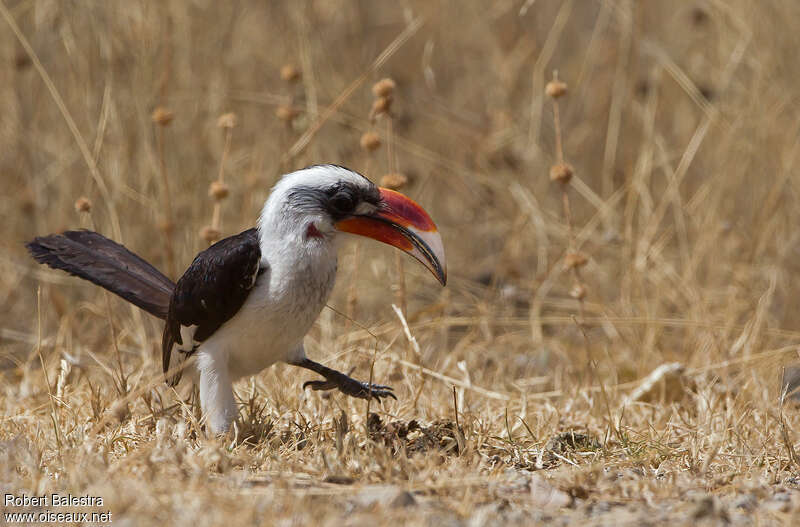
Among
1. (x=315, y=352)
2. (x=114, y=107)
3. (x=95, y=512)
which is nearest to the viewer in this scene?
(x=95, y=512)

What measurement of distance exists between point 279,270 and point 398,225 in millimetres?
Answer: 416

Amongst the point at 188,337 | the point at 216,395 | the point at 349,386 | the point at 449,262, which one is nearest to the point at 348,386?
the point at 349,386

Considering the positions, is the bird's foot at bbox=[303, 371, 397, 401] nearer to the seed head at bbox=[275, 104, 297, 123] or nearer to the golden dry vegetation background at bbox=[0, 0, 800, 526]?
the golden dry vegetation background at bbox=[0, 0, 800, 526]

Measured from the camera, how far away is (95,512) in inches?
94.0

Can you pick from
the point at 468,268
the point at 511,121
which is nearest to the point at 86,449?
the point at 468,268

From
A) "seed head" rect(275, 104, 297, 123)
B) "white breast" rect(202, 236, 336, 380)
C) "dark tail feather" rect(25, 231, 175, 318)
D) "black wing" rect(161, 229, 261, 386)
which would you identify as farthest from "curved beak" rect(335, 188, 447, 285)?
"seed head" rect(275, 104, 297, 123)

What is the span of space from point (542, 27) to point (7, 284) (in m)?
4.39

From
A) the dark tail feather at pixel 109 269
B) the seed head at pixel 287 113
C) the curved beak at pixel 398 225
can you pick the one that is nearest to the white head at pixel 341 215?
the curved beak at pixel 398 225

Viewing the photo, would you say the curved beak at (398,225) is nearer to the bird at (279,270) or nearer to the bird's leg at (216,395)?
the bird at (279,270)

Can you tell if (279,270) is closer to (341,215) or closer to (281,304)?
(281,304)

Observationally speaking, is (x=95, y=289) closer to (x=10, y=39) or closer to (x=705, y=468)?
(x=10, y=39)

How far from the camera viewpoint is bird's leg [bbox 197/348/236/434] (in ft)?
10.5

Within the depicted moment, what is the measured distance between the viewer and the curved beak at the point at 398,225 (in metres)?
3.18

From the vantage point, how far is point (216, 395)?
3195 mm
